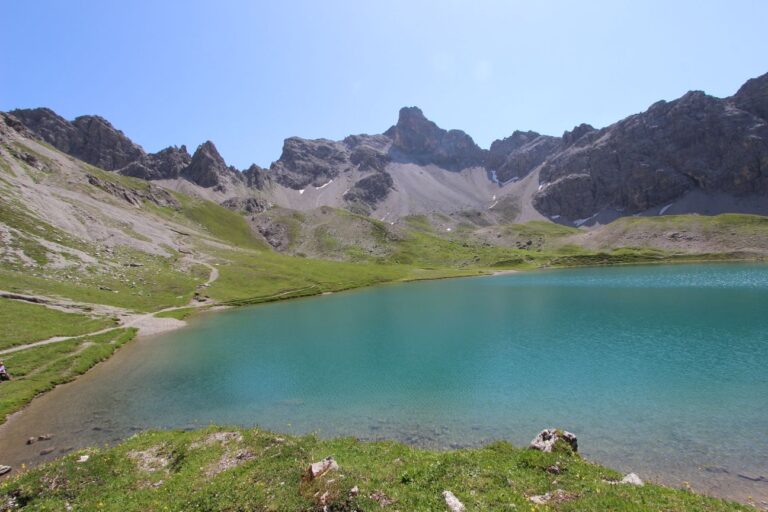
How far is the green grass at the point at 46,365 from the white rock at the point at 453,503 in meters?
41.1

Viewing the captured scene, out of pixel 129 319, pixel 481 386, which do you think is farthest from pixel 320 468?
pixel 129 319

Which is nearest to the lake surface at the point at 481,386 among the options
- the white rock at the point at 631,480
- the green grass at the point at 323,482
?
the white rock at the point at 631,480

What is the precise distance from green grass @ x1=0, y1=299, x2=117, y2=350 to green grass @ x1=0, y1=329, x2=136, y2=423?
12.9 feet

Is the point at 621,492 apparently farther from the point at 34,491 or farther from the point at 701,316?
the point at 701,316

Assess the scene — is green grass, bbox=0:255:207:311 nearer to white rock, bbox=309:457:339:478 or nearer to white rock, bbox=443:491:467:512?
white rock, bbox=309:457:339:478

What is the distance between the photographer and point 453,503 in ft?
50.4

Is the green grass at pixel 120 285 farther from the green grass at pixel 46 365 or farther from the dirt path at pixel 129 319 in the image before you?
the green grass at pixel 46 365

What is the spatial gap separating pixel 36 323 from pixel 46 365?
20.2 m

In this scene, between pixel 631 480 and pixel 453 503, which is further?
pixel 631 480

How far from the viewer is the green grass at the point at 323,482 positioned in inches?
615

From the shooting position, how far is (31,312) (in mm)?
67188

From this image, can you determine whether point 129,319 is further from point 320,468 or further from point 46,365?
point 320,468

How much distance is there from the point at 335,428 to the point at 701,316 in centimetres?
6401

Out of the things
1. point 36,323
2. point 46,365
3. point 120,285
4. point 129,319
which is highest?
point 120,285
